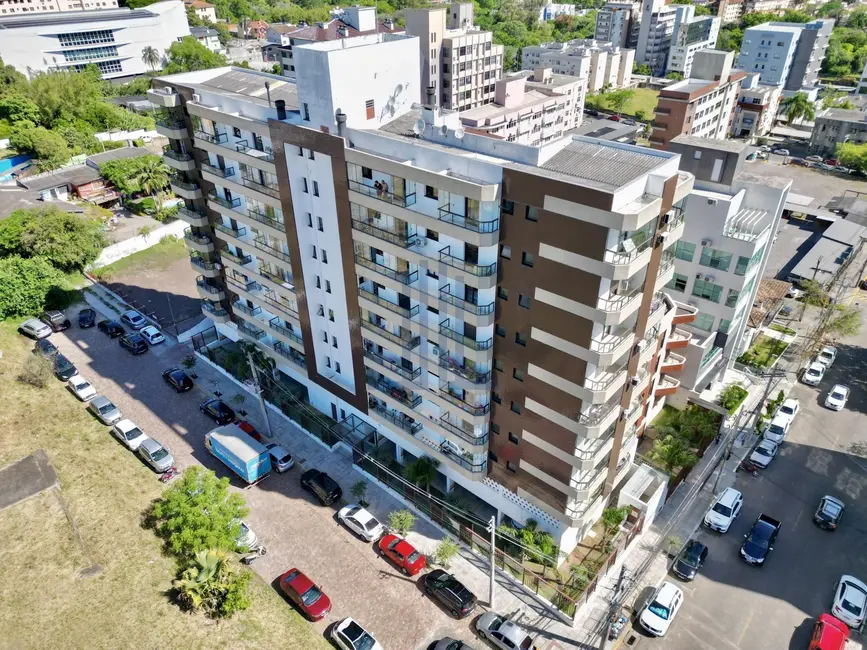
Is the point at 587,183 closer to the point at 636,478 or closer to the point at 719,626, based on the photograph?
the point at 636,478

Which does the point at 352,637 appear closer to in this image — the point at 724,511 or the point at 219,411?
the point at 219,411

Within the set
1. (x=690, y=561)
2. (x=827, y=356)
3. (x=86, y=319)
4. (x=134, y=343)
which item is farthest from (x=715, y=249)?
(x=86, y=319)

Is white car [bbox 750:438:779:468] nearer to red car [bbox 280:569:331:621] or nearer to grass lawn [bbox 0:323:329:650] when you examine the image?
red car [bbox 280:569:331:621]

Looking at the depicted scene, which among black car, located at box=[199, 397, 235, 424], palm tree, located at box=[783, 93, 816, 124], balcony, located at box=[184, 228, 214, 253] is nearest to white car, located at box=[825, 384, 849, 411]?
black car, located at box=[199, 397, 235, 424]

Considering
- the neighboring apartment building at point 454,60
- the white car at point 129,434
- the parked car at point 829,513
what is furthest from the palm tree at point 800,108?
the white car at point 129,434

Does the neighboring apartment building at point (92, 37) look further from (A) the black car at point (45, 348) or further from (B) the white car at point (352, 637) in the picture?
(B) the white car at point (352, 637)

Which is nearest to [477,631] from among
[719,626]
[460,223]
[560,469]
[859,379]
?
[560,469]
